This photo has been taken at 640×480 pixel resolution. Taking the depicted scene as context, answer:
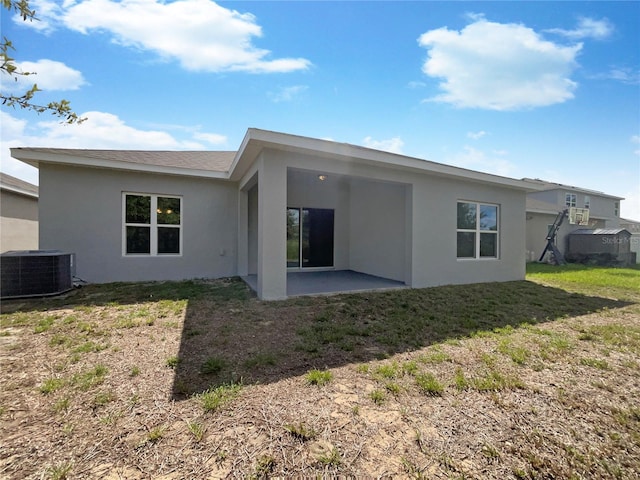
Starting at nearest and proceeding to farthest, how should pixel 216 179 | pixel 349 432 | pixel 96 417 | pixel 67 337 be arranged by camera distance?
pixel 349 432, pixel 96 417, pixel 67 337, pixel 216 179

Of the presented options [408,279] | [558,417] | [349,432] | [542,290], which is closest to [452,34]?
[408,279]

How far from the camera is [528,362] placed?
125 inches

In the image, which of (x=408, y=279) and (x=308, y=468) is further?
(x=408, y=279)

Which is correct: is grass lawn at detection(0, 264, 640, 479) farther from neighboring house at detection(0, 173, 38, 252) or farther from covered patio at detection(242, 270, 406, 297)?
neighboring house at detection(0, 173, 38, 252)

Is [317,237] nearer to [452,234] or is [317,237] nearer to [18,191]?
[452,234]

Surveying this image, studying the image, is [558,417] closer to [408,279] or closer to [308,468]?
[308,468]

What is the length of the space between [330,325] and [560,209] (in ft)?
62.9

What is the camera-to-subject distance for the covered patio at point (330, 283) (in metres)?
6.45

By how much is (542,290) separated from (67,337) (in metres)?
9.53

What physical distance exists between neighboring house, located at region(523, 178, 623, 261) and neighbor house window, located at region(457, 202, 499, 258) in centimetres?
528

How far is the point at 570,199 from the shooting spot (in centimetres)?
2095

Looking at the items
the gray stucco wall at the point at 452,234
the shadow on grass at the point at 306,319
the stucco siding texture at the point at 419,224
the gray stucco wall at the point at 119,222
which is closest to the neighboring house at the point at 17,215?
the gray stucco wall at the point at 119,222

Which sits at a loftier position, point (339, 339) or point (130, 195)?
point (130, 195)

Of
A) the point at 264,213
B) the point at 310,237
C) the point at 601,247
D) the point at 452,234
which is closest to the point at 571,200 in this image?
the point at 601,247
